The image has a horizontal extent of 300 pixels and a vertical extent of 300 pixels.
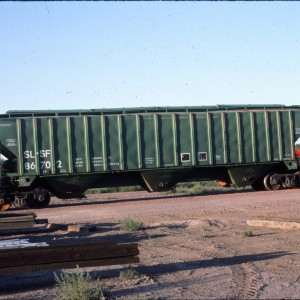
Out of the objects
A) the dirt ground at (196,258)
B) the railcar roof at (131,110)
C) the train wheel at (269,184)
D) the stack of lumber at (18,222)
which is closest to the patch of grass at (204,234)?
the dirt ground at (196,258)

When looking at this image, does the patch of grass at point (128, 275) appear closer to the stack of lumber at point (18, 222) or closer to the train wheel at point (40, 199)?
the stack of lumber at point (18, 222)

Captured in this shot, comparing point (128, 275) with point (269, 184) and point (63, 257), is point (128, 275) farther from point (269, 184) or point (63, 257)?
point (269, 184)

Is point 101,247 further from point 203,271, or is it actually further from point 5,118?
point 5,118

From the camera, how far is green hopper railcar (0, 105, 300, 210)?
80.8 ft

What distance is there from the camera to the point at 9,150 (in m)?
24.5

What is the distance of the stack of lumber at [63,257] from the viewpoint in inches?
301

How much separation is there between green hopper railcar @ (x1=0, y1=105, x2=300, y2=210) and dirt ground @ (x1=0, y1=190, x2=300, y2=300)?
5.72 m

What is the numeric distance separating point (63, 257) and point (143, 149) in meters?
18.2

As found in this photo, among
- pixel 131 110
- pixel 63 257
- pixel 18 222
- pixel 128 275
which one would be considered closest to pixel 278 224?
pixel 128 275

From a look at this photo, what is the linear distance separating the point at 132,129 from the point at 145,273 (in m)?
17.6

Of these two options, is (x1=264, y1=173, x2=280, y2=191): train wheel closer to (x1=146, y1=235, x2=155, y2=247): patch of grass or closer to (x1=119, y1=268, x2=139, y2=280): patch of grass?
(x1=146, y1=235, x2=155, y2=247): patch of grass

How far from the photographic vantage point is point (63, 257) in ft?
26.1

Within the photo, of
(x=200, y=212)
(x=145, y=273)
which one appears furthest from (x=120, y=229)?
(x=145, y=273)

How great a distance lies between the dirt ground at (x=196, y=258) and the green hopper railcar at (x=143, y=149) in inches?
225
